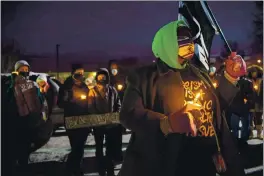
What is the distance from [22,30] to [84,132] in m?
1.26

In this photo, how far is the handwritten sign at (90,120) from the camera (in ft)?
14.0

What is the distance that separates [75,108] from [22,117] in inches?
21.0

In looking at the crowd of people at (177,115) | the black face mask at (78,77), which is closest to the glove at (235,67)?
the crowd of people at (177,115)

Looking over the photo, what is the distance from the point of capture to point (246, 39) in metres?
4.11

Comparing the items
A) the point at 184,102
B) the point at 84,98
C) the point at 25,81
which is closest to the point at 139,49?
the point at 84,98

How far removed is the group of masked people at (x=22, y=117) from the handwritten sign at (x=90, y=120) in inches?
8.0

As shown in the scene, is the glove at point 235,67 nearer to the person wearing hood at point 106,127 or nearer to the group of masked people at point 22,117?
the person wearing hood at point 106,127

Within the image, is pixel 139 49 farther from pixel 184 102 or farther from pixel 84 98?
pixel 184 102

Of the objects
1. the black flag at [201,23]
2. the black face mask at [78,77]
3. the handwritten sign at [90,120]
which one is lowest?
the handwritten sign at [90,120]

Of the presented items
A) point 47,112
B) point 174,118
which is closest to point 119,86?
point 47,112

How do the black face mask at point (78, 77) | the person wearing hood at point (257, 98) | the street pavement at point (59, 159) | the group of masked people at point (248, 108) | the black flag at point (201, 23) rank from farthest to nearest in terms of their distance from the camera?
1. the person wearing hood at point (257, 98)
2. the group of masked people at point (248, 108)
3. the street pavement at point (59, 159)
4. the black face mask at point (78, 77)
5. the black flag at point (201, 23)

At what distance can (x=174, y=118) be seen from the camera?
204 centimetres

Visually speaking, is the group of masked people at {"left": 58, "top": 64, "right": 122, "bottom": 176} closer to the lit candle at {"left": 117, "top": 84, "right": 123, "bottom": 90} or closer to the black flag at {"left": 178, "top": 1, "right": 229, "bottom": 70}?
the lit candle at {"left": 117, "top": 84, "right": 123, "bottom": 90}

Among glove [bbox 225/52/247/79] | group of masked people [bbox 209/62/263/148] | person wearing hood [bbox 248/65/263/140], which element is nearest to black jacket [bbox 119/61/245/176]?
glove [bbox 225/52/247/79]
